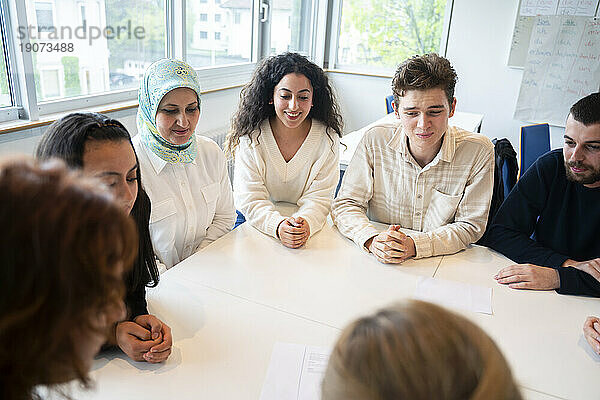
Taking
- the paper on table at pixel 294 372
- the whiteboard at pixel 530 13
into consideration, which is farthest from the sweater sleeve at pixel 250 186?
the whiteboard at pixel 530 13

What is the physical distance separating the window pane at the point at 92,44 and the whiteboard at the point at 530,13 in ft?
10.5

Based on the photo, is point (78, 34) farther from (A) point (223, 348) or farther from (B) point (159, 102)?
(A) point (223, 348)

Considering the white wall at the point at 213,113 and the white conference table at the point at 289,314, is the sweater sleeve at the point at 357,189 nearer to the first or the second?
the white conference table at the point at 289,314

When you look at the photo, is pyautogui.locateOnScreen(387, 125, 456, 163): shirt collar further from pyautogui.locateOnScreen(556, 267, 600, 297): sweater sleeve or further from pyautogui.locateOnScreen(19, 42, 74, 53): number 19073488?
pyautogui.locateOnScreen(19, 42, 74, 53): number 19073488

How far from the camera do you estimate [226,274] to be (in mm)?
1458

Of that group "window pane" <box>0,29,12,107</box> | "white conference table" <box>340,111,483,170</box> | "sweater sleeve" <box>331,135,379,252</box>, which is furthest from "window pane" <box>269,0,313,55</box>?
"sweater sleeve" <box>331,135,379,252</box>

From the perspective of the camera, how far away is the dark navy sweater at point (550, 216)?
5.54 ft

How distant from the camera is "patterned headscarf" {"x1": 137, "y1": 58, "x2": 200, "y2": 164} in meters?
1.70

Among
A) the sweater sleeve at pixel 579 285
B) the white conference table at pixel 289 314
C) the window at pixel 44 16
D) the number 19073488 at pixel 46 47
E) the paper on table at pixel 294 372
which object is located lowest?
the white conference table at pixel 289 314

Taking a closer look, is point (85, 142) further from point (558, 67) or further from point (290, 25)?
point (558, 67)

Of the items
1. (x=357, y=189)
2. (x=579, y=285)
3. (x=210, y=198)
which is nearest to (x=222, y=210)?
(x=210, y=198)

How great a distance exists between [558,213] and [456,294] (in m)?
0.64

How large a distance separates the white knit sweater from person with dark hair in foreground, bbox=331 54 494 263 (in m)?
0.19

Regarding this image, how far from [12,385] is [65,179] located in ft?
0.71
